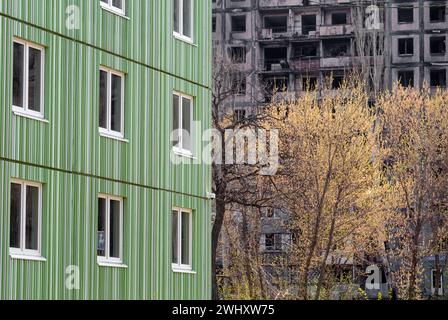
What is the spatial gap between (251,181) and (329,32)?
60.3 metres

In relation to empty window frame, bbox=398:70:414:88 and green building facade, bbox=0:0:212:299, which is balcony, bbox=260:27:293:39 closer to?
empty window frame, bbox=398:70:414:88

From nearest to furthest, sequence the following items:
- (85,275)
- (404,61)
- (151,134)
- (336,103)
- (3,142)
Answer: (3,142), (85,275), (151,134), (336,103), (404,61)

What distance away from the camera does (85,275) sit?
99.2ft

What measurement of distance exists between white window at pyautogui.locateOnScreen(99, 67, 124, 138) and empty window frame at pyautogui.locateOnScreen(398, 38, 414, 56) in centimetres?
8594

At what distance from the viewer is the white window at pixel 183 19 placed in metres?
36.2

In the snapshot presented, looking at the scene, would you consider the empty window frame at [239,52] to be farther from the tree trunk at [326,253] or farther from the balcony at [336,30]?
the tree trunk at [326,253]

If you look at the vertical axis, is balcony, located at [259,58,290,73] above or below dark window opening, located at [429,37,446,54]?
below

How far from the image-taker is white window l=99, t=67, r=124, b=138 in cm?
3195

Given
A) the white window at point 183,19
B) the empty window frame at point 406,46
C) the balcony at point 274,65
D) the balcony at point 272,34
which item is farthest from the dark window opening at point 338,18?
the white window at point 183,19

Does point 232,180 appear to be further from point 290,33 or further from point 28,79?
point 290,33

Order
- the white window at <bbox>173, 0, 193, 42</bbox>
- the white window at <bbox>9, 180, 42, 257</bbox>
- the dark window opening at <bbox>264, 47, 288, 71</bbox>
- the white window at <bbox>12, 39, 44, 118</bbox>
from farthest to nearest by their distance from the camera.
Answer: the dark window opening at <bbox>264, 47, 288, 71</bbox>
the white window at <bbox>173, 0, 193, 42</bbox>
the white window at <bbox>12, 39, 44, 118</bbox>
the white window at <bbox>9, 180, 42, 257</bbox>

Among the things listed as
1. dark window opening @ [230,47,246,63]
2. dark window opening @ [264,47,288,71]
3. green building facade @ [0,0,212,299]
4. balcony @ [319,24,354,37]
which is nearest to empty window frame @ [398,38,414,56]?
balcony @ [319,24,354,37]

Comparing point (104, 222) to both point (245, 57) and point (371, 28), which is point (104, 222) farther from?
point (245, 57)
